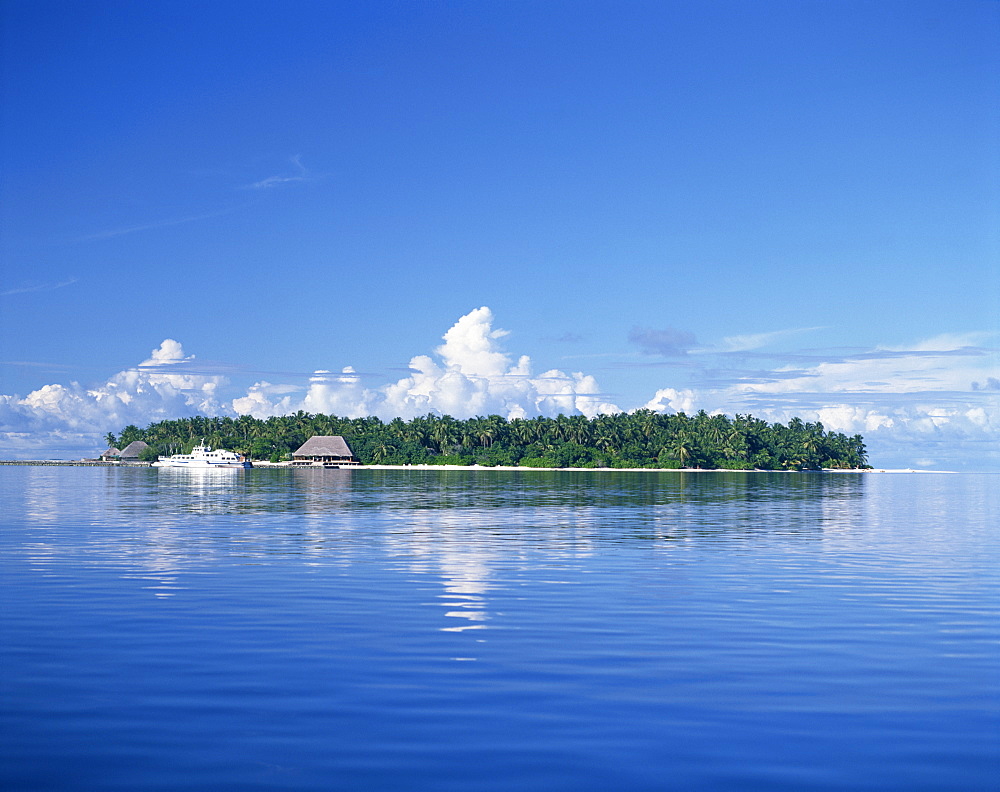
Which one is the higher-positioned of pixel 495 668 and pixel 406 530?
pixel 495 668

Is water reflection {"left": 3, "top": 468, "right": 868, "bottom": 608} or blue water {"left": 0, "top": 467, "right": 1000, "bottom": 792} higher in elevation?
blue water {"left": 0, "top": 467, "right": 1000, "bottom": 792}

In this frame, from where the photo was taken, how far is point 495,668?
1588 cm

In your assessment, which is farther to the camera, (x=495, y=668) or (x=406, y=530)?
(x=406, y=530)

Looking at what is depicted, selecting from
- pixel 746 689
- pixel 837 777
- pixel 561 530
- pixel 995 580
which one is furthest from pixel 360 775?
pixel 561 530

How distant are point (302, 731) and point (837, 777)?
6840mm

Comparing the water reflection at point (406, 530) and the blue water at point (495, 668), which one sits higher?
the blue water at point (495, 668)

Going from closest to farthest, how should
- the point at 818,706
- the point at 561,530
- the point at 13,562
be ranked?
the point at 818,706 → the point at 13,562 → the point at 561,530

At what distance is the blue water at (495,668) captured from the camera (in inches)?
436

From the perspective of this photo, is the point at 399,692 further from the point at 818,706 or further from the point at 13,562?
the point at 13,562

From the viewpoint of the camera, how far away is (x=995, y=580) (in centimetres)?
2817

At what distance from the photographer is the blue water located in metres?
11.1

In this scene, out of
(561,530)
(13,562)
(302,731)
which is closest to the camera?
(302,731)

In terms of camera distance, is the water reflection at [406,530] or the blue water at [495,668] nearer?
the blue water at [495,668]

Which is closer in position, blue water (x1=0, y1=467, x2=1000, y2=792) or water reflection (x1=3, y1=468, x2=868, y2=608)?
blue water (x1=0, y1=467, x2=1000, y2=792)
